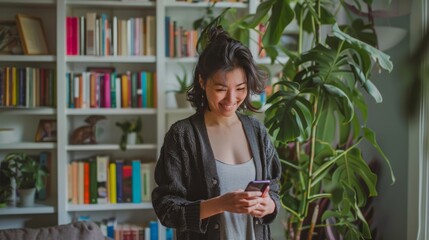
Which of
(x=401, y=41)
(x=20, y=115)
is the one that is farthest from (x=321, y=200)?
(x=20, y=115)

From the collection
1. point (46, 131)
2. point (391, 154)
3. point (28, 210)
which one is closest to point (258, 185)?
point (391, 154)

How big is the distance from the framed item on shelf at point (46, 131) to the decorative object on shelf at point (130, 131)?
1.18 feet

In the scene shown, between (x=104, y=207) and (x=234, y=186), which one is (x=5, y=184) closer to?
(x=104, y=207)

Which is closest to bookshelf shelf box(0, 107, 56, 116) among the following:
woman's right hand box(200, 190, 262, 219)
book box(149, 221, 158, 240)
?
book box(149, 221, 158, 240)

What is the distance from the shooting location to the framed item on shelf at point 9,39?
280 cm

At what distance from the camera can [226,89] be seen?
3.93 ft

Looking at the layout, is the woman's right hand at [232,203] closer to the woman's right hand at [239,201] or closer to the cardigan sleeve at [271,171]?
the woman's right hand at [239,201]

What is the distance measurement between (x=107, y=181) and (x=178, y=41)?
870 millimetres

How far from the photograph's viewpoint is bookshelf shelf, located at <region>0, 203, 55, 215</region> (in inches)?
105

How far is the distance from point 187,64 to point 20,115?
3.31 ft

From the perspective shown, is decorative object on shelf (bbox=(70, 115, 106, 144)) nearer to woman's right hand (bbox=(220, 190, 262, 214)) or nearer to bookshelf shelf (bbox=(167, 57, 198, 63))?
bookshelf shelf (bbox=(167, 57, 198, 63))

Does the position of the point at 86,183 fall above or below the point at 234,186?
below

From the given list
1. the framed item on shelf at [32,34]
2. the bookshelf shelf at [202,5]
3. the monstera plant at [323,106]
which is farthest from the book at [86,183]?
the monstera plant at [323,106]

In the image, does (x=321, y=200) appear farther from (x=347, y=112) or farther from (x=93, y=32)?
(x=93, y=32)
